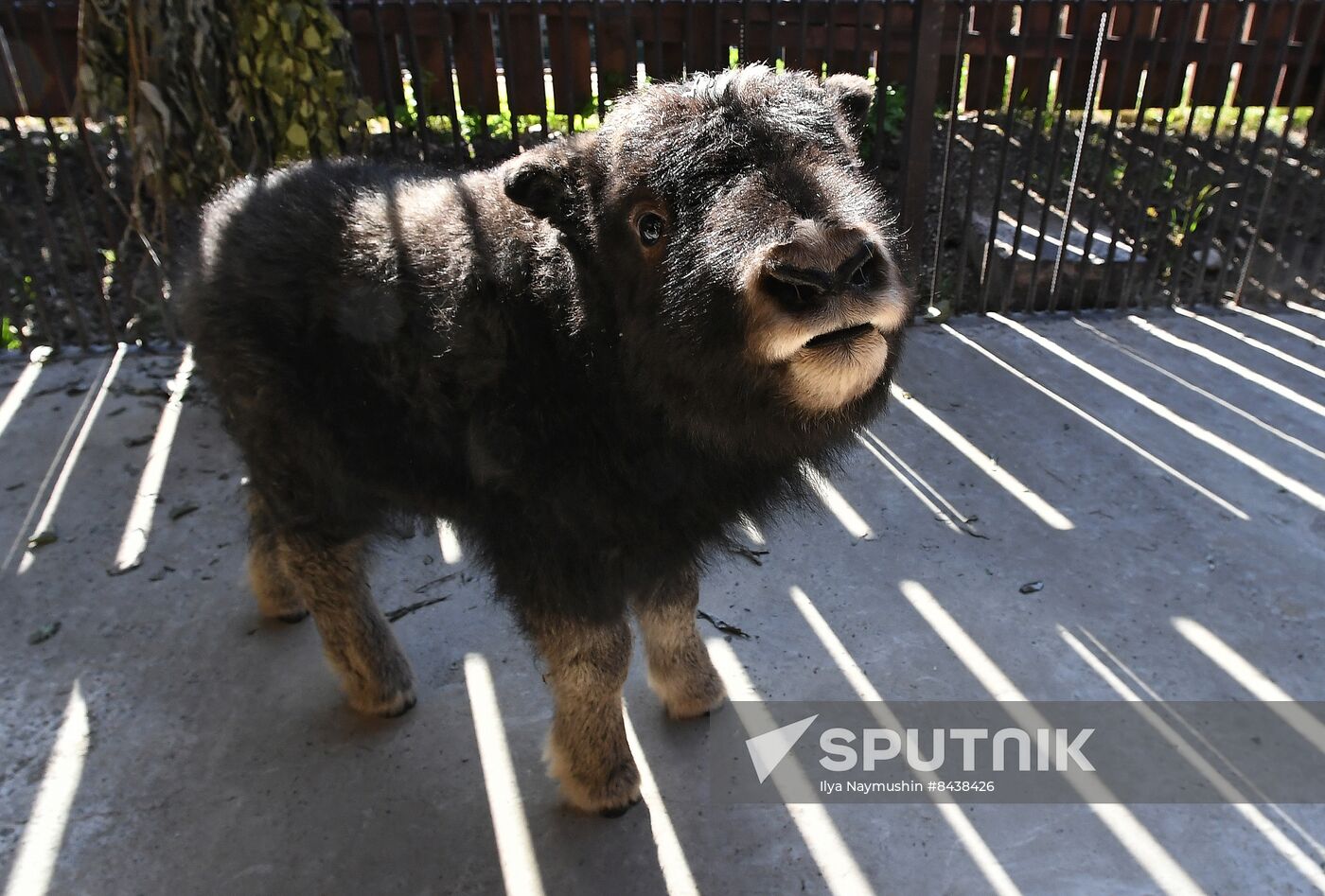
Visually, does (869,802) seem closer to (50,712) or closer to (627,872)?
(627,872)

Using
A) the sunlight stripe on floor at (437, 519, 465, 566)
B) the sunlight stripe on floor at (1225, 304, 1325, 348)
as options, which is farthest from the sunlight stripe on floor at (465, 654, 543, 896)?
the sunlight stripe on floor at (1225, 304, 1325, 348)

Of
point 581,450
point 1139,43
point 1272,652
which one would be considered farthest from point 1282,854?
point 1139,43

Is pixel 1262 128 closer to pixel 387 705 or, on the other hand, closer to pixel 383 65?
pixel 383 65

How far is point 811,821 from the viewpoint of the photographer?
8.94 ft

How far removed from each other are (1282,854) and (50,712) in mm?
3828

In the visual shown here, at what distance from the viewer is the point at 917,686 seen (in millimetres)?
3156

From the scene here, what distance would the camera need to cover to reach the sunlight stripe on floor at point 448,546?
391 centimetres

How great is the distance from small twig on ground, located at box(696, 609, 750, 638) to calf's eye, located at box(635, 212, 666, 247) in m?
1.71

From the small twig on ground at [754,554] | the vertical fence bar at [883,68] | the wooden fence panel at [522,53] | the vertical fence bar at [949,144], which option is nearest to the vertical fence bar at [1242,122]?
the vertical fence bar at [949,144]

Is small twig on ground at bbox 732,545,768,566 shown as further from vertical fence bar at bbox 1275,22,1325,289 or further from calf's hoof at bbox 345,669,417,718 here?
vertical fence bar at bbox 1275,22,1325,289

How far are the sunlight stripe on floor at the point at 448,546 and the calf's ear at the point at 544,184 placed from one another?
1897mm

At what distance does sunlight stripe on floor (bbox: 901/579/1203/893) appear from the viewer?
2535 mm

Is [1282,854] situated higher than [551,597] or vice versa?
[551,597]

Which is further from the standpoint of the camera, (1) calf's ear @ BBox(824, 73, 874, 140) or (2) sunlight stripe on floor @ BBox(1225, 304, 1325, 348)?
(2) sunlight stripe on floor @ BBox(1225, 304, 1325, 348)
